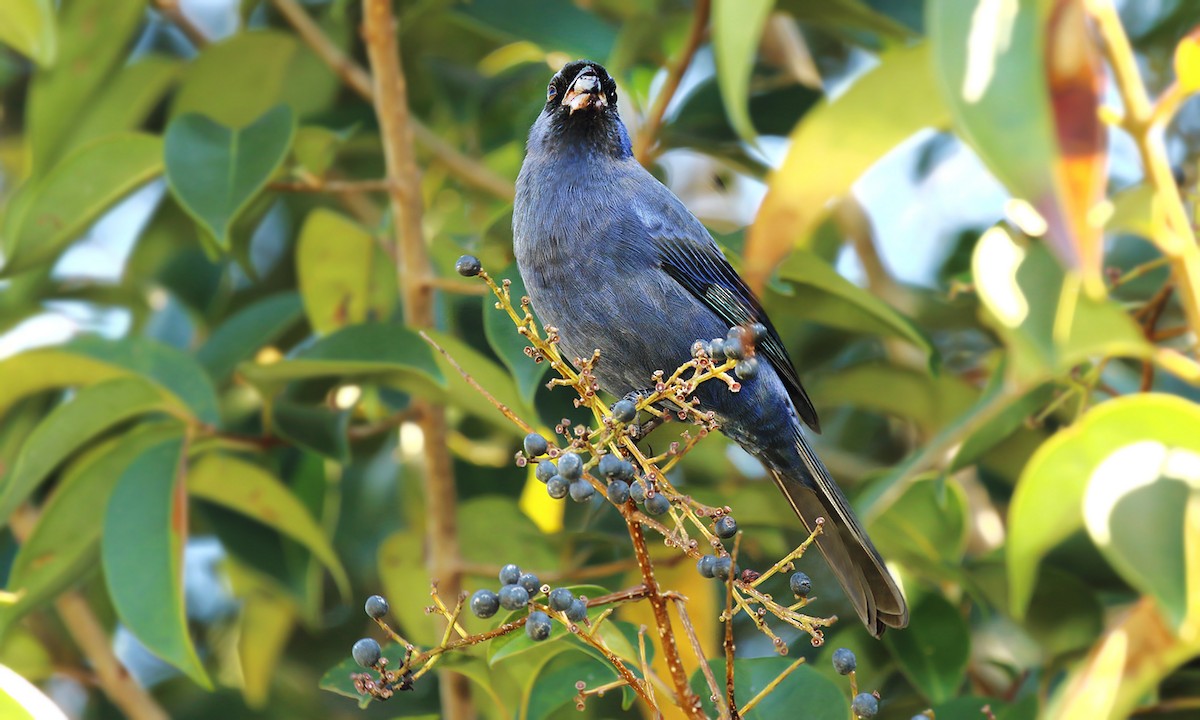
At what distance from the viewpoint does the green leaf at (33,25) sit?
101 inches

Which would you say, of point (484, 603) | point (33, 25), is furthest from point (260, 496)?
point (484, 603)

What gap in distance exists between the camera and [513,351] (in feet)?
8.12

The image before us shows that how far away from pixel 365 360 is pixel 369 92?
3.37 ft

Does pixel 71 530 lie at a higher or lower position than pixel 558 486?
lower

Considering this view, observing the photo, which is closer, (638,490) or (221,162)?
(638,490)

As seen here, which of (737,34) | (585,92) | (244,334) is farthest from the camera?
(244,334)

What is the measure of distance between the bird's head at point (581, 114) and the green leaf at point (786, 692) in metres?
1.39

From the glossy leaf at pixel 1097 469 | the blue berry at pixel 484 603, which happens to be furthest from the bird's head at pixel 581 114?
the glossy leaf at pixel 1097 469

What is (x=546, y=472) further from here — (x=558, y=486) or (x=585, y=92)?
(x=585, y=92)

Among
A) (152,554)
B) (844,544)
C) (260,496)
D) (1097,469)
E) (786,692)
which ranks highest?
(1097,469)

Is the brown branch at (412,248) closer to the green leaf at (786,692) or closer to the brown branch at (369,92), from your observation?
the brown branch at (369,92)

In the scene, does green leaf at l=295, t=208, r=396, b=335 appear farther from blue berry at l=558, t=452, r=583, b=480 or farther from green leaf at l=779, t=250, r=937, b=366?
blue berry at l=558, t=452, r=583, b=480

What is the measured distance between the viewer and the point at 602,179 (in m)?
2.92

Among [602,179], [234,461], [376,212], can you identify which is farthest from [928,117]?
[376,212]
